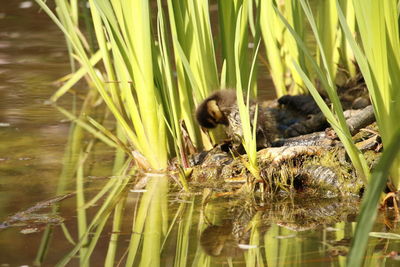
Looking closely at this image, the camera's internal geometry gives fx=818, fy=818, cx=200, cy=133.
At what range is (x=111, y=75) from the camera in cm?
484

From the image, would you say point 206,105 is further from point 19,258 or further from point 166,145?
point 19,258

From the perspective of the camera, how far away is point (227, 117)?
4516mm

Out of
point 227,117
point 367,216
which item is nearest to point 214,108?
point 227,117

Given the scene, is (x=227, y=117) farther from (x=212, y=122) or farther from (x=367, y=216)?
(x=367, y=216)

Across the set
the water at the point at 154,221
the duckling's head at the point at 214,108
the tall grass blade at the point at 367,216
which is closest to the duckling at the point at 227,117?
the duckling's head at the point at 214,108

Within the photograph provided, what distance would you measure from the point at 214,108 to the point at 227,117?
21 cm

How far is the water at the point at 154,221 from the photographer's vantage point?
3053mm

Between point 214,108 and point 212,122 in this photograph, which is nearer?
point 214,108

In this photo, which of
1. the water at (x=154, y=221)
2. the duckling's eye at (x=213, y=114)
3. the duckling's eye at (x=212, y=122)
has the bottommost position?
the water at (x=154, y=221)

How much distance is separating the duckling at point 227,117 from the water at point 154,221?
1.40 ft

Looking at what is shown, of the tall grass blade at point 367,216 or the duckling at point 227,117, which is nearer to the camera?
the tall grass blade at point 367,216

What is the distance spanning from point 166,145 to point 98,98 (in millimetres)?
2326

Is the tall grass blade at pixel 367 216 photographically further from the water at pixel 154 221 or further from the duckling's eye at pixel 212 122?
the duckling's eye at pixel 212 122

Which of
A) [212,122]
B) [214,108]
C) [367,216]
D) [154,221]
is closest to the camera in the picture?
[367,216]
